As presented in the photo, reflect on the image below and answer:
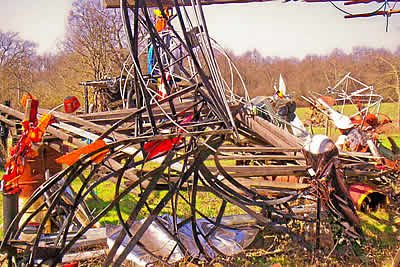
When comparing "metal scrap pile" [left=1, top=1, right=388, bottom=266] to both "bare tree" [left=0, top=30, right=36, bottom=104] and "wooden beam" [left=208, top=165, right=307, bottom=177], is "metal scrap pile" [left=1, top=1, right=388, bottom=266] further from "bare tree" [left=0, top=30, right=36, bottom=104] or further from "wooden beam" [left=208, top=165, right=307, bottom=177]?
"bare tree" [left=0, top=30, right=36, bottom=104]

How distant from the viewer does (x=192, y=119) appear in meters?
3.07

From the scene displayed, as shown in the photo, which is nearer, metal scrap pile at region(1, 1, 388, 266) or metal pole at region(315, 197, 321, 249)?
metal scrap pile at region(1, 1, 388, 266)

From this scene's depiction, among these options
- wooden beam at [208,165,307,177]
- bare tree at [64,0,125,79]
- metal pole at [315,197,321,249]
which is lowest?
metal pole at [315,197,321,249]

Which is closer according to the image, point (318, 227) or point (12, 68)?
point (318, 227)

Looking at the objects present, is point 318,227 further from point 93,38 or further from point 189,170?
point 93,38

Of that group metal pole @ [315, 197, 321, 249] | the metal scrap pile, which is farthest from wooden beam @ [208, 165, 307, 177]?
metal pole @ [315, 197, 321, 249]

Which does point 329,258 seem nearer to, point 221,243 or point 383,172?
point 221,243

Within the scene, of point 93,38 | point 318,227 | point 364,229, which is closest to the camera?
point 318,227

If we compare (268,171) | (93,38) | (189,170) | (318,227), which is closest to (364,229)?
(318,227)

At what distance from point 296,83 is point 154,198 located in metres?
23.3

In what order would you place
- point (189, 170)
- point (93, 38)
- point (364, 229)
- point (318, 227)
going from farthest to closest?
point (93, 38) < point (364, 229) < point (318, 227) < point (189, 170)

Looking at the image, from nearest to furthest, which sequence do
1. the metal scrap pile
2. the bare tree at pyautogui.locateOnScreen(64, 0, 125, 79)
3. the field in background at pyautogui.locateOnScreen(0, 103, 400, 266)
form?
the metal scrap pile, the field in background at pyautogui.locateOnScreen(0, 103, 400, 266), the bare tree at pyautogui.locateOnScreen(64, 0, 125, 79)

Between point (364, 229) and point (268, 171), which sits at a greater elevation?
point (268, 171)

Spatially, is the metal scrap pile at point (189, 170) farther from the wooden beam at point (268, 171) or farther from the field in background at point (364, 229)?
the field in background at point (364, 229)
